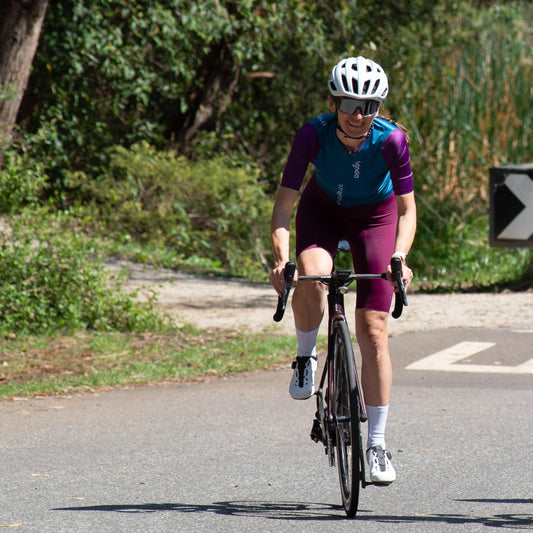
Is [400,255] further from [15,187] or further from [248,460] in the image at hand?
[15,187]

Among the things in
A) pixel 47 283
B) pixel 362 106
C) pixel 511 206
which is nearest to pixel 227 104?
pixel 511 206

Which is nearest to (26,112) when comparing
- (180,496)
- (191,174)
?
(191,174)

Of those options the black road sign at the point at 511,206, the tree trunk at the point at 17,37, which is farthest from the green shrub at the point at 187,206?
the black road sign at the point at 511,206

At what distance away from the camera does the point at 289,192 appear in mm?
4941

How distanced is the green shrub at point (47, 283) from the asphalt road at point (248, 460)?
2.60 m

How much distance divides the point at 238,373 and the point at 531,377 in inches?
100

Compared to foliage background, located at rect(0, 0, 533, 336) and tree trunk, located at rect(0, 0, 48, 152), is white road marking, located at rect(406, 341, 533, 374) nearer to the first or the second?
foliage background, located at rect(0, 0, 533, 336)

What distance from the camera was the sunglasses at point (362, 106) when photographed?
15.7 feet

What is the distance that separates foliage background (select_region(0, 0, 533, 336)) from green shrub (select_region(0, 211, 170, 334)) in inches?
174

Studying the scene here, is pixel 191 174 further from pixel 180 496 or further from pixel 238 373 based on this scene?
pixel 180 496

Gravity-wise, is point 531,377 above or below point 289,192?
below

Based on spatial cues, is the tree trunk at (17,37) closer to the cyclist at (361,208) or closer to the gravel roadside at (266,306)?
the gravel roadside at (266,306)

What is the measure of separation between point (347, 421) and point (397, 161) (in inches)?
48.5

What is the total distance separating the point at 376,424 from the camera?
4.80 m
